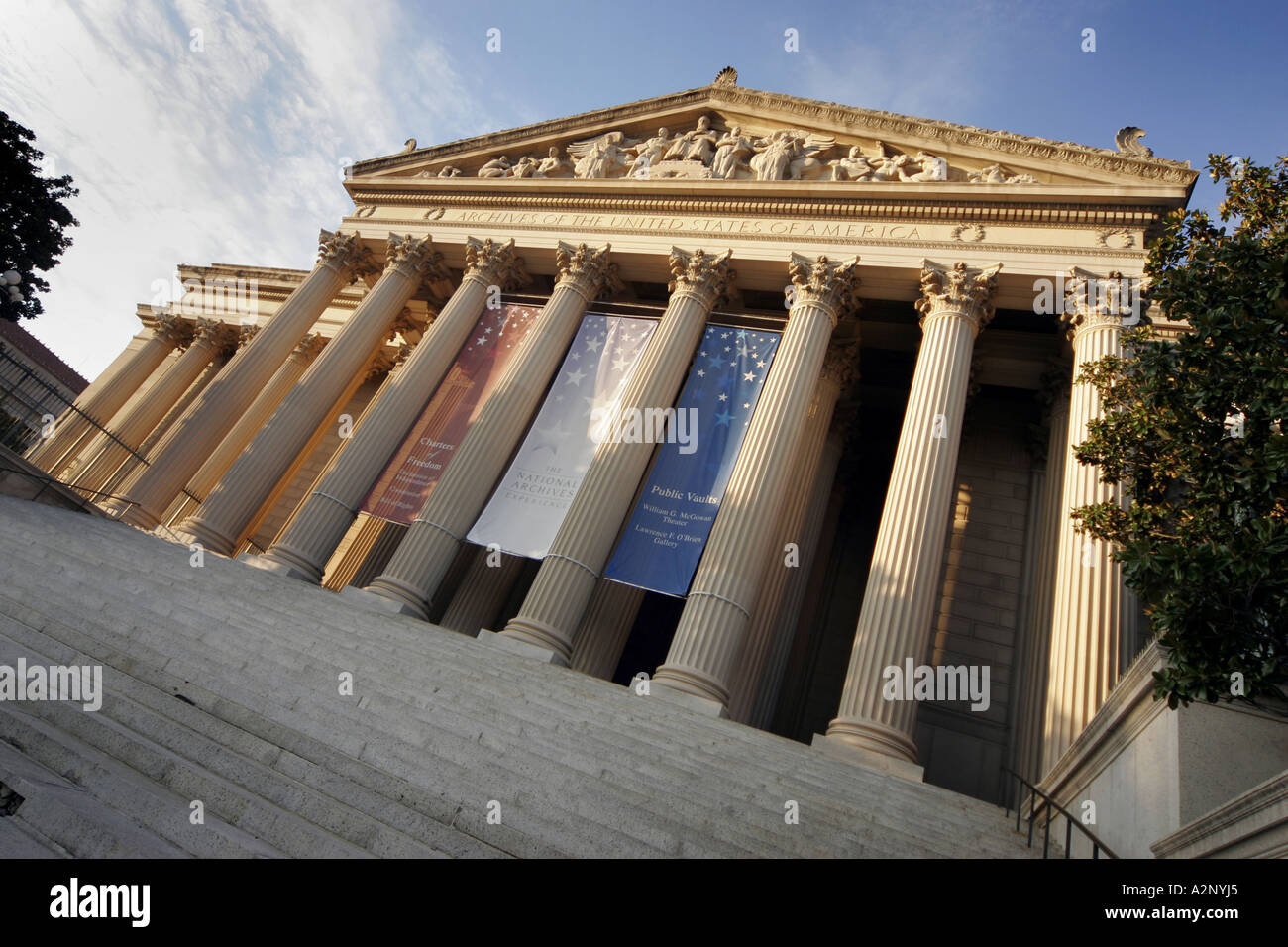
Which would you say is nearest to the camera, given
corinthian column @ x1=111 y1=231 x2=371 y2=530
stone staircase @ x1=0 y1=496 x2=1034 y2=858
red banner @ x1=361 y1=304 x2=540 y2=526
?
stone staircase @ x1=0 y1=496 x2=1034 y2=858

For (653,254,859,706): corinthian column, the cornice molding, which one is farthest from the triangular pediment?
(653,254,859,706): corinthian column

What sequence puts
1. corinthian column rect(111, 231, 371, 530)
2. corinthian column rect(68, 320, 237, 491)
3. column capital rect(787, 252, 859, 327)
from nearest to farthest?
column capital rect(787, 252, 859, 327) < corinthian column rect(111, 231, 371, 530) < corinthian column rect(68, 320, 237, 491)

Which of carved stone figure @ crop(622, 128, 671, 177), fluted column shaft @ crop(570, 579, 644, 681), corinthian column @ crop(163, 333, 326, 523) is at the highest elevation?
carved stone figure @ crop(622, 128, 671, 177)

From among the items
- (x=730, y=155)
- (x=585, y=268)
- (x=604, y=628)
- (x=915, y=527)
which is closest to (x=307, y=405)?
(x=585, y=268)

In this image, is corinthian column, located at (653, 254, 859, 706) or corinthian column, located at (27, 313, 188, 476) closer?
corinthian column, located at (653, 254, 859, 706)

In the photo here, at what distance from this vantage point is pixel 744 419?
47.3ft

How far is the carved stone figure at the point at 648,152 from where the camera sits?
19.9 m

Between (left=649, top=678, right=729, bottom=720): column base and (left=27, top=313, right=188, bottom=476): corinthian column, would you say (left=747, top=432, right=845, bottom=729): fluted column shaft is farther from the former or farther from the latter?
(left=27, top=313, right=188, bottom=476): corinthian column

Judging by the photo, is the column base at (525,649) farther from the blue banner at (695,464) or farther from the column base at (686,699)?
the column base at (686,699)

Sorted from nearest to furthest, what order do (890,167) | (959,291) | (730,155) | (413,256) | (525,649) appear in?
(525,649)
(959,291)
(890,167)
(730,155)
(413,256)

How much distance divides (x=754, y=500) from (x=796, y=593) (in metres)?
4.66

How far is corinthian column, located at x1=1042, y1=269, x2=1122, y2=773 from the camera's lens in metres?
10.3

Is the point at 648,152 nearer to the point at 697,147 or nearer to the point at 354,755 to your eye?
the point at 697,147

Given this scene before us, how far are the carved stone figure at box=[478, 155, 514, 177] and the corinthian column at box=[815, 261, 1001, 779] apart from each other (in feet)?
43.8
